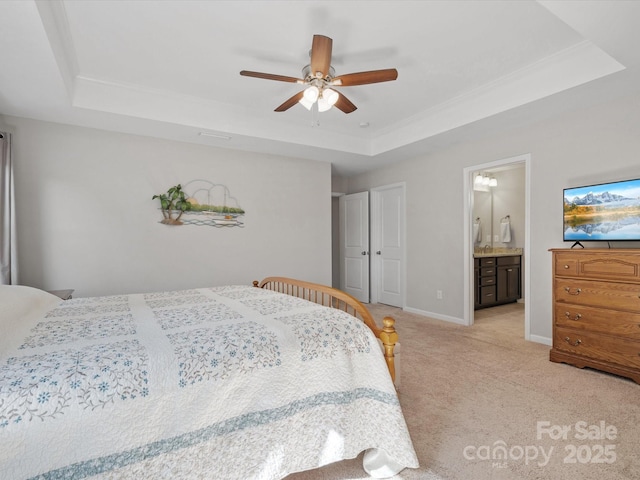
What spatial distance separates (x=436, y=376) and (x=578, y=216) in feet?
6.28

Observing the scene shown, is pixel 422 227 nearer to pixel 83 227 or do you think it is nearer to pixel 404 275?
pixel 404 275

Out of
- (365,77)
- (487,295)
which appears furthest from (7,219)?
(487,295)

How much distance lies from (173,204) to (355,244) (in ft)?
10.5

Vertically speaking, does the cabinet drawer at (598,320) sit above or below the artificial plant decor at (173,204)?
below

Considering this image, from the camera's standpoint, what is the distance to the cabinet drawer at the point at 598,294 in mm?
2523

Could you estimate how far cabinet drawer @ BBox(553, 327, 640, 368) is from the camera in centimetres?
253

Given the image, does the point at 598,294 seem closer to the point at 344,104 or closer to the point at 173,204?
the point at 344,104

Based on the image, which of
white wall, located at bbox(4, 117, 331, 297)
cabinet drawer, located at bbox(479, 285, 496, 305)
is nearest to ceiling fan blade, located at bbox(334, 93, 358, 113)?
white wall, located at bbox(4, 117, 331, 297)

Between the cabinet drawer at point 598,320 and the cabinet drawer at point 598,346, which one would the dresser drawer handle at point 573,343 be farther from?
the cabinet drawer at point 598,320

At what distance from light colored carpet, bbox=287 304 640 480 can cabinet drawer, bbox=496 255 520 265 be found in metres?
2.19

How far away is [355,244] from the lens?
6078 millimetres

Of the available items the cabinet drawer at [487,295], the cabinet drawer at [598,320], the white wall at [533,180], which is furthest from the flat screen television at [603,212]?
the cabinet drawer at [487,295]

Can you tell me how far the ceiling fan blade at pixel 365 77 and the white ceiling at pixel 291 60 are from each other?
0.34 meters

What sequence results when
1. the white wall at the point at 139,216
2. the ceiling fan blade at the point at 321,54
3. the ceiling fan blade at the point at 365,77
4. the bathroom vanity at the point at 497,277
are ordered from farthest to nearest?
1. the bathroom vanity at the point at 497,277
2. the white wall at the point at 139,216
3. the ceiling fan blade at the point at 365,77
4. the ceiling fan blade at the point at 321,54
